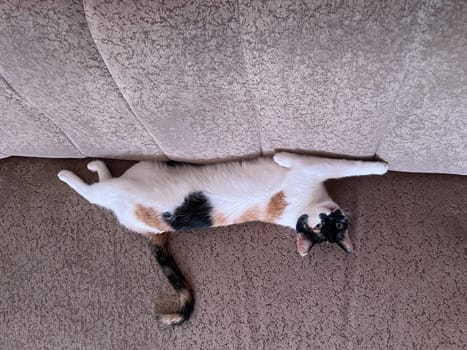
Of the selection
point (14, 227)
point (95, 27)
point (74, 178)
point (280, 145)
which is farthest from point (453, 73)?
point (14, 227)

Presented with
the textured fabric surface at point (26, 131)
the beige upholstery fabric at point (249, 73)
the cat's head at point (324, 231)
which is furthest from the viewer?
the cat's head at point (324, 231)

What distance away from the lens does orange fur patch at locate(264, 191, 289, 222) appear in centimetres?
136

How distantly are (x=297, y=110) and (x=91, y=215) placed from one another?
0.95m

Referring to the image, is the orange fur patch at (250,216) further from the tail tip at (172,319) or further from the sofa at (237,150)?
the tail tip at (172,319)

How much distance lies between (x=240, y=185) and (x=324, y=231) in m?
0.30

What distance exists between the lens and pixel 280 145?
4.20 feet

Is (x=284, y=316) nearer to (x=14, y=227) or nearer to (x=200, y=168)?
(x=200, y=168)

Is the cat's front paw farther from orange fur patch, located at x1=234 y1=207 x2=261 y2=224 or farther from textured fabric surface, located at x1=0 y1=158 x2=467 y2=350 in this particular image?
orange fur patch, located at x1=234 y1=207 x2=261 y2=224

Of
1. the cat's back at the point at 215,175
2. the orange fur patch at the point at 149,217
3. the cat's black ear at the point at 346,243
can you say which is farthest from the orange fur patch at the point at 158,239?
the cat's black ear at the point at 346,243

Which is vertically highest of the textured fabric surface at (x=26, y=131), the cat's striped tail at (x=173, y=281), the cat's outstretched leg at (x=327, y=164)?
the textured fabric surface at (x=26, y=131)

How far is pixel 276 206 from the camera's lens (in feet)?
4.50

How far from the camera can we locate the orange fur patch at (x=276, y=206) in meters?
1.36

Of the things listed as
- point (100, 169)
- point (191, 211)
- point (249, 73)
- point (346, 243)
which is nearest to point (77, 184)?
point (100, 169)

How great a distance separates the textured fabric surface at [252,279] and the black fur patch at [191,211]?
0.20 meters
